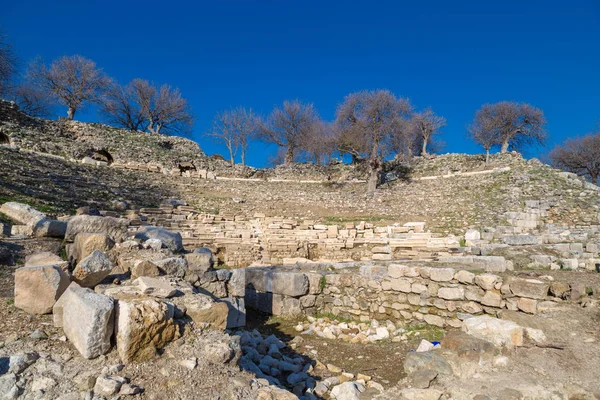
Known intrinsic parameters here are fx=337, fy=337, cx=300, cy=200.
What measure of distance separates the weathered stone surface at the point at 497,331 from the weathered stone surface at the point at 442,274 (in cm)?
155

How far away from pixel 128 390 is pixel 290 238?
1152cm

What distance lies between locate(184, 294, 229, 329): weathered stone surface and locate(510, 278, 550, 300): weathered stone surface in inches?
166

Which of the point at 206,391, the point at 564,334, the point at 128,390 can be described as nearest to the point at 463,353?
the point at 564,334

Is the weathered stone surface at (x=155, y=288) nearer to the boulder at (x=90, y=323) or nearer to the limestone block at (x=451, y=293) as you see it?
the boulder at (x=90, y=323)

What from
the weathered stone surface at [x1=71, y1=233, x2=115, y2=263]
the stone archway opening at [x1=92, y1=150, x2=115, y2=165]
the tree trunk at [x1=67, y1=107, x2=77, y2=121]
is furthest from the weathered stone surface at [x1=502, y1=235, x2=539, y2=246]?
the tree trunk at [x1=67, y1=107, x2=77, y2=121]

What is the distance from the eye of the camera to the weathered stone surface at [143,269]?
13.6ft

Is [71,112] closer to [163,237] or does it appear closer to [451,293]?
[163,237]

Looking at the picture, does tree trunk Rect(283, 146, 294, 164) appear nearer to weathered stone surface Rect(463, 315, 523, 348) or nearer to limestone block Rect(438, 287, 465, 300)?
limestone block Rect(438, 287, 465, 300)

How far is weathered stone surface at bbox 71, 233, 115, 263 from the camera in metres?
4.61

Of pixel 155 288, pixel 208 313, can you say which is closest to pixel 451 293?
pixel 208 313

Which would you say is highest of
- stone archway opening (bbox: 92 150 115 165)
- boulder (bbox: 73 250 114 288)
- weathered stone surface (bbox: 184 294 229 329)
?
stone archway opening (bbox: 92 150 115 165)

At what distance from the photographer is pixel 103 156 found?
26.0 metres

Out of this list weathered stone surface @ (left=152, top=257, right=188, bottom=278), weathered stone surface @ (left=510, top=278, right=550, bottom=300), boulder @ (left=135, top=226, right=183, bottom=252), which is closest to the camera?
weathered stone surface @ (left=152, top=257, right=188, bottom=278)

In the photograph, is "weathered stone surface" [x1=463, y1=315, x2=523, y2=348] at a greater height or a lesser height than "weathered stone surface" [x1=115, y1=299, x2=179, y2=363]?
lesser
